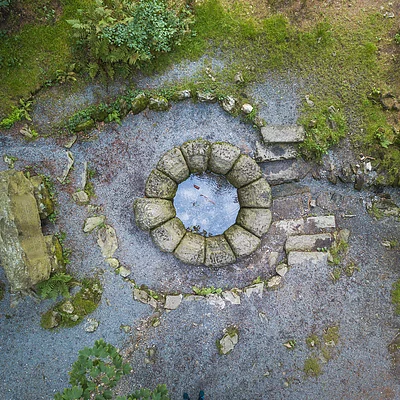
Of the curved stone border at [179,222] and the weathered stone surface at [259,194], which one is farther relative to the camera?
the weathered stone surface at [259,194]

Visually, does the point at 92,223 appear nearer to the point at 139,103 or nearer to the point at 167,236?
the point at 167,236

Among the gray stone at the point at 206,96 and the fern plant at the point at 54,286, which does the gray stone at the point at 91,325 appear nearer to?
the fern plant at the point at 54,286

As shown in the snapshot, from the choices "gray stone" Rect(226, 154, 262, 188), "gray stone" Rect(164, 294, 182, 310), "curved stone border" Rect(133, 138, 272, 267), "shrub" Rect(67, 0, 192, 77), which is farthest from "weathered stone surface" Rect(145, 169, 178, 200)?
"shrub" Rect(67, 0, 192, 77)

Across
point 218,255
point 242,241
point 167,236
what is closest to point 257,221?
point 242,241

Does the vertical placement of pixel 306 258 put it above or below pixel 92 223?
below

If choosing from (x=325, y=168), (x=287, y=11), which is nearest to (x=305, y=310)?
(x=325, y=168)

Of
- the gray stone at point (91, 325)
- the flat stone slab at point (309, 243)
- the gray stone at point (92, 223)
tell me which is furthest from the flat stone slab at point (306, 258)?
the gray stone at point (91, 325)

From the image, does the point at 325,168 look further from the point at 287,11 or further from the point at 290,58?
the point at 287,11
